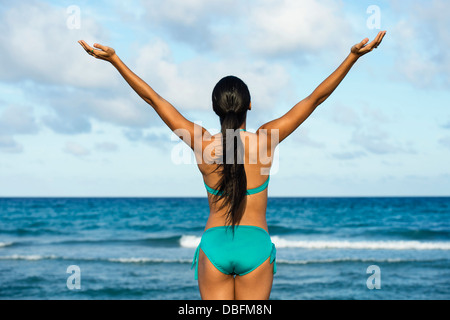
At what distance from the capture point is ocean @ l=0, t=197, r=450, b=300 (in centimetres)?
1109

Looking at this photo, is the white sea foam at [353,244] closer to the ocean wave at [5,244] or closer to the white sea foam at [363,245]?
the white sea foam at [363,245]

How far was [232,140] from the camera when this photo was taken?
228 centimetres

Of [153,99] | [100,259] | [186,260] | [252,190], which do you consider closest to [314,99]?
[252,190]

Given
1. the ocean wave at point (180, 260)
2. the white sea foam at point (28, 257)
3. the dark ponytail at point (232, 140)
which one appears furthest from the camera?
the white sea foam at point (28, 257)

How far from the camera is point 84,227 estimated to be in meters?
26.6

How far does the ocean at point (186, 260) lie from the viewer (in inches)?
436

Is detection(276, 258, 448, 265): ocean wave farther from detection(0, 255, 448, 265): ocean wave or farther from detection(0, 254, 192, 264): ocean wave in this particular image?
detection(0, 254, 192, 264): ocean wave

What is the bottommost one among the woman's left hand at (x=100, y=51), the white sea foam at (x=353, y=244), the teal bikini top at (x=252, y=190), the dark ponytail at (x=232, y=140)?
the white sea foam at (x=353, y=244)

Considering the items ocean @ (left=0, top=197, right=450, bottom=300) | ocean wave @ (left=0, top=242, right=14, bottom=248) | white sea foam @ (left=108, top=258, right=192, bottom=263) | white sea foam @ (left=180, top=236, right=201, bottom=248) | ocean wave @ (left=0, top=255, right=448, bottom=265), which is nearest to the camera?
ocean @ (left=0, top=197, right=450, bottom=300)

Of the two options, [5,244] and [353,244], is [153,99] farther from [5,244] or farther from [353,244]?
[5,244]

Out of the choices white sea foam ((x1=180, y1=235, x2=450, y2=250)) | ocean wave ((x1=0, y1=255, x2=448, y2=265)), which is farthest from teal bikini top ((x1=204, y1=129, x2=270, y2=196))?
white sea foam ((x1=180, y1=235, x2=450, y2=250))

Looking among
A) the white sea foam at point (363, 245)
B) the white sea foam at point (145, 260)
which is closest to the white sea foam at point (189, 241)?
the white sea foam at point (363, 245)

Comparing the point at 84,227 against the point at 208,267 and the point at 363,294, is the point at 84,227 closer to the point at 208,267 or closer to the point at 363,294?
the point at 363,294

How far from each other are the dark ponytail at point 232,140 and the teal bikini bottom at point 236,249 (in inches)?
3.0
